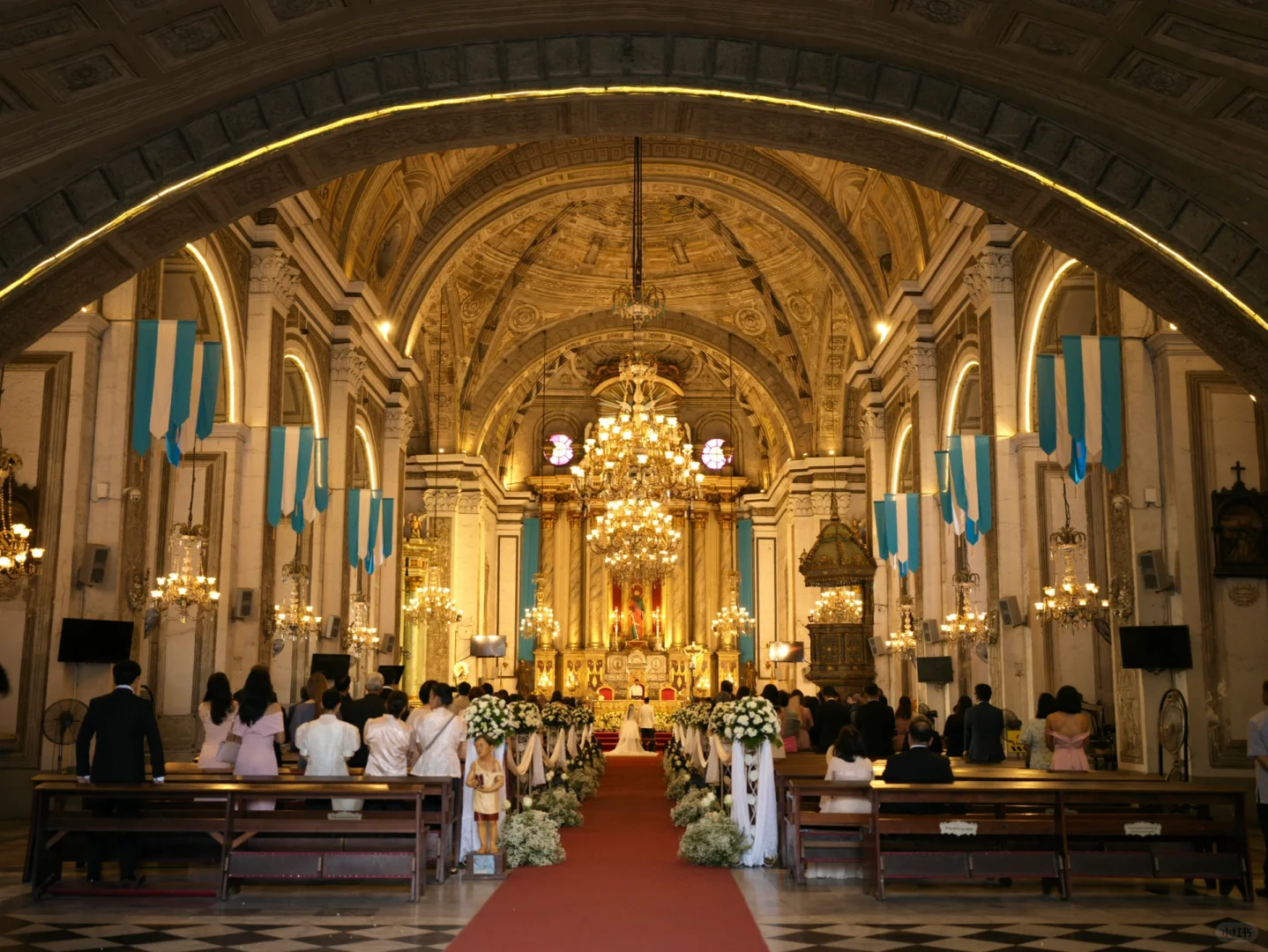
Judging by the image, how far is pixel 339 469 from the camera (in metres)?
19.8

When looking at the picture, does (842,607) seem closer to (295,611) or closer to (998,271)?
(998,271)

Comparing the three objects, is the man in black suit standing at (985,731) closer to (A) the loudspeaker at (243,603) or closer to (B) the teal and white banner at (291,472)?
(B) the teal and white banner at (291,472)

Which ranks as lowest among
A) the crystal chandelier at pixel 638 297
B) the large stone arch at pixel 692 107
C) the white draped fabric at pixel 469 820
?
the white draped fabric at pixel 469 820

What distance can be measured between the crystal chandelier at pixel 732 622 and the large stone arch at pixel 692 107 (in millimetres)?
25815

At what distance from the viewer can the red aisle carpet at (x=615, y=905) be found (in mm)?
7012

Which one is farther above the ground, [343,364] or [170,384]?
[343,364]

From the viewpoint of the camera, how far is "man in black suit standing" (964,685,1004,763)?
40.7ft

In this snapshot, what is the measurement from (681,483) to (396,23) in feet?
41.9

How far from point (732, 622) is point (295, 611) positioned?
19980mm

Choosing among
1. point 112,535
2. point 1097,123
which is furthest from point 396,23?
point 112,535

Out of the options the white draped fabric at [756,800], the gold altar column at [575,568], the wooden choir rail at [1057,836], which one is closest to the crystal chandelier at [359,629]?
the white draped fabric at [756,800]

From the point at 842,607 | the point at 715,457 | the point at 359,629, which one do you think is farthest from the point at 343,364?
the point at 715,457

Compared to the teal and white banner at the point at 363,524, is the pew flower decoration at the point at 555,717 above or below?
below

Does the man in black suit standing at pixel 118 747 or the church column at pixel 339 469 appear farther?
the church column at pixel 339 469
